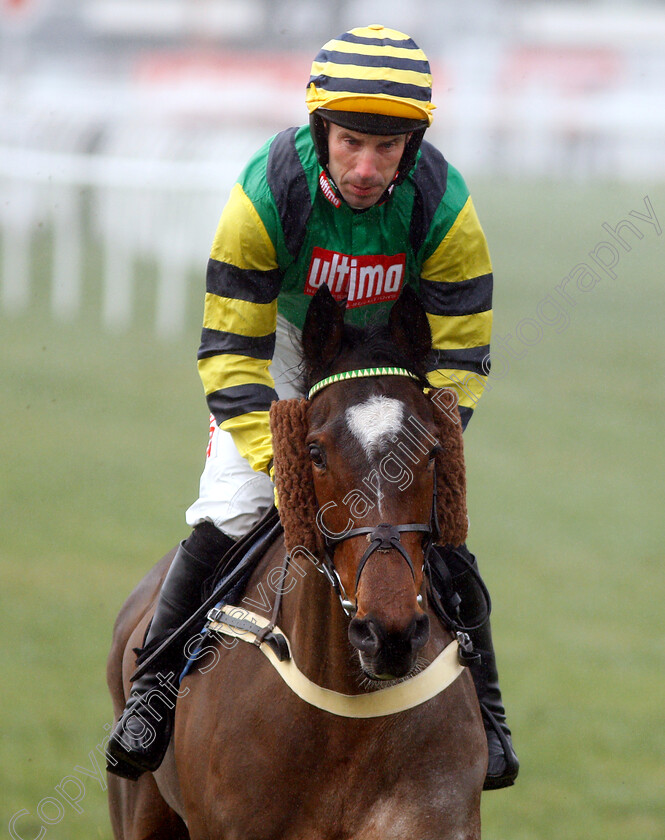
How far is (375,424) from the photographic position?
8.66ft

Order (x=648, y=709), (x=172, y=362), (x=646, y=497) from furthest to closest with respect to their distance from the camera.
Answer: (x=172, y=362) → (x=646, y=497) → (x=648, y=709)

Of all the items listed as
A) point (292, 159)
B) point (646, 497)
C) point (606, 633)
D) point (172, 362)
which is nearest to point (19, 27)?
point (172, 362)

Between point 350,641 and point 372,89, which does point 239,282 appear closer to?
point 372,89

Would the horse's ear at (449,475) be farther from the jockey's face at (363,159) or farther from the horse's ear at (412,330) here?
the jockey's face at (363,159)

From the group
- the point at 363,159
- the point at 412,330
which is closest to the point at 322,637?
the point at 412,330

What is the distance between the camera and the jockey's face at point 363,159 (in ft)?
10.2

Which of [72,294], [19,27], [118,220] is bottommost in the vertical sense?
[72,294]

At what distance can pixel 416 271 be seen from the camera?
11.7 ft

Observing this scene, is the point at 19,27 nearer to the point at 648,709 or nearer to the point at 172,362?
the point at 172,362

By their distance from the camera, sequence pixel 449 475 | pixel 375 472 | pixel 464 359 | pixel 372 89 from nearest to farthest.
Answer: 1. pixel 375 472
2. pixel 449 475
3. pixel 372 89
4. pixel 464 359

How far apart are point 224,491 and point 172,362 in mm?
14099

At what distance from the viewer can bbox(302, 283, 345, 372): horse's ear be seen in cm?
289

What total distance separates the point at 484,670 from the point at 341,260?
137cm

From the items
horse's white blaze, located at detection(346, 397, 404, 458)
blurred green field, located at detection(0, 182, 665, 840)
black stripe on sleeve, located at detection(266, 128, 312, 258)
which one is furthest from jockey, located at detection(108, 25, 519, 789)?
blurred green field, located at detection(0, 182, 665, 840)
